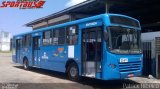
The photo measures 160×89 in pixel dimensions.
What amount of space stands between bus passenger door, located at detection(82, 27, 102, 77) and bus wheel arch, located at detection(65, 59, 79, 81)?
2.64 feet

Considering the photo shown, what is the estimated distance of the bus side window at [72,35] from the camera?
14420 mm

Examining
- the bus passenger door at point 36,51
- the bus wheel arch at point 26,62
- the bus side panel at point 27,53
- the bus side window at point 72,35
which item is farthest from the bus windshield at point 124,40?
the bus wheel arch at point 26,62

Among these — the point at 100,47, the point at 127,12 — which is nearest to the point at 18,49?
the point at 127,12

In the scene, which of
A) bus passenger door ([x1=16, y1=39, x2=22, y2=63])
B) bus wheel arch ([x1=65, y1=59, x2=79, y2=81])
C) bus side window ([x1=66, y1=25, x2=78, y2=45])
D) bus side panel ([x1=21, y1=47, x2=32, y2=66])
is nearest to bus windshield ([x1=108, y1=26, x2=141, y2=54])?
bus side window ([x1=66, y1=25, x2=78, y2=45])

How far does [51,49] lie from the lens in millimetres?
17250

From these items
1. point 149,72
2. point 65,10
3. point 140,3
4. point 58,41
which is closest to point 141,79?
point 149,72

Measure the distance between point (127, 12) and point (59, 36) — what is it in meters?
13.2

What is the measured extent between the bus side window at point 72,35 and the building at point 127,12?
4.33m

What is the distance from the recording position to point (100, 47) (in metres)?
12.5

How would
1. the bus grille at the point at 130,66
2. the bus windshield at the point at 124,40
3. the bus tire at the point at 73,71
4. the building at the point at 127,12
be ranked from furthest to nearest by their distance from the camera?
the building at the point at 127,12 < the bus tire at the point at 73,71 < the bus grille at the point at 130,66 < the bus windshield at the point at 124,40

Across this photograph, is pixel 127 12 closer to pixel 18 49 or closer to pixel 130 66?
pixel 18 49

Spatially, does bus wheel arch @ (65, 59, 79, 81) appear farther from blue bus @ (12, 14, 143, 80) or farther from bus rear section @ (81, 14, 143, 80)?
bus rear section @ (81, 14, 143, 80)

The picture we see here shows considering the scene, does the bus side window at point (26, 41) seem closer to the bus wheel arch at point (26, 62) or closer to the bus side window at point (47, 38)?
the bus wheel arch at point (26, 62)

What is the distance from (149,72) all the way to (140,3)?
26.9 ft
